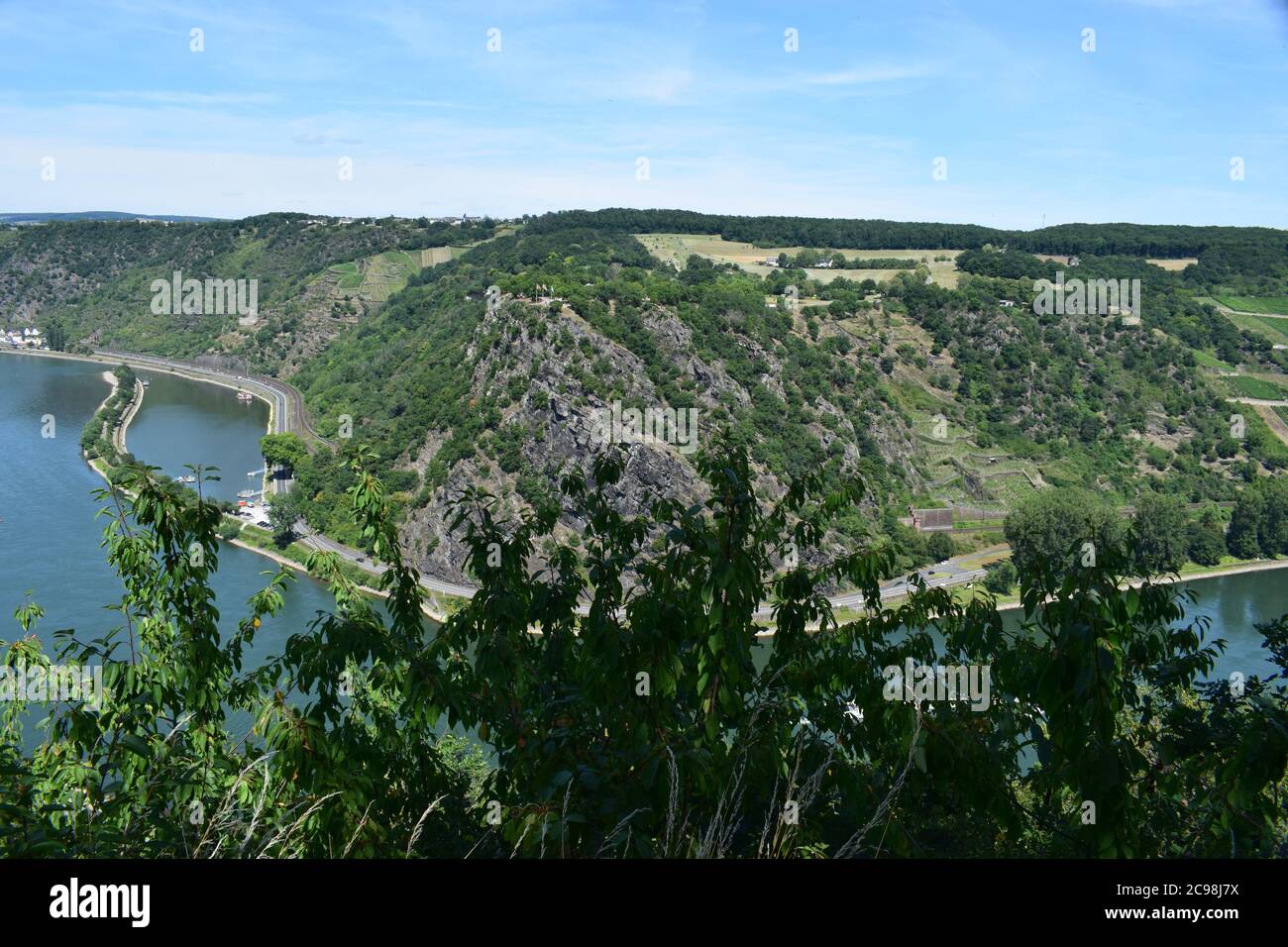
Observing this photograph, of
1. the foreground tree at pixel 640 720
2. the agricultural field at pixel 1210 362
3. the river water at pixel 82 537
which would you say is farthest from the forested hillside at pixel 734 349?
the foreground tree at pixel 640 720

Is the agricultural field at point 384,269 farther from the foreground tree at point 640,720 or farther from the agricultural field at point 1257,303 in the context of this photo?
the foreground tree at point 640,720

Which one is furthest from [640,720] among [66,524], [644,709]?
[66,524]

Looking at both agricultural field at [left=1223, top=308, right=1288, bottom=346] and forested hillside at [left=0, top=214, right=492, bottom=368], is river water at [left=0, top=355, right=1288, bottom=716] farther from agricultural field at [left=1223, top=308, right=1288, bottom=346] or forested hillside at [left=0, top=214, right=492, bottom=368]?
agricultural field at [left=1223, top=308, right=1288, bottom=346]

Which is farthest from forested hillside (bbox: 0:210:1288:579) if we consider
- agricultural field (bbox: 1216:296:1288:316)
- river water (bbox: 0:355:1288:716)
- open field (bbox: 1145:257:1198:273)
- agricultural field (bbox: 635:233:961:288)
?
river water (bbox: 0:355:1288:716)

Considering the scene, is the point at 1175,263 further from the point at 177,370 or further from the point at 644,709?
the point at 644,709
